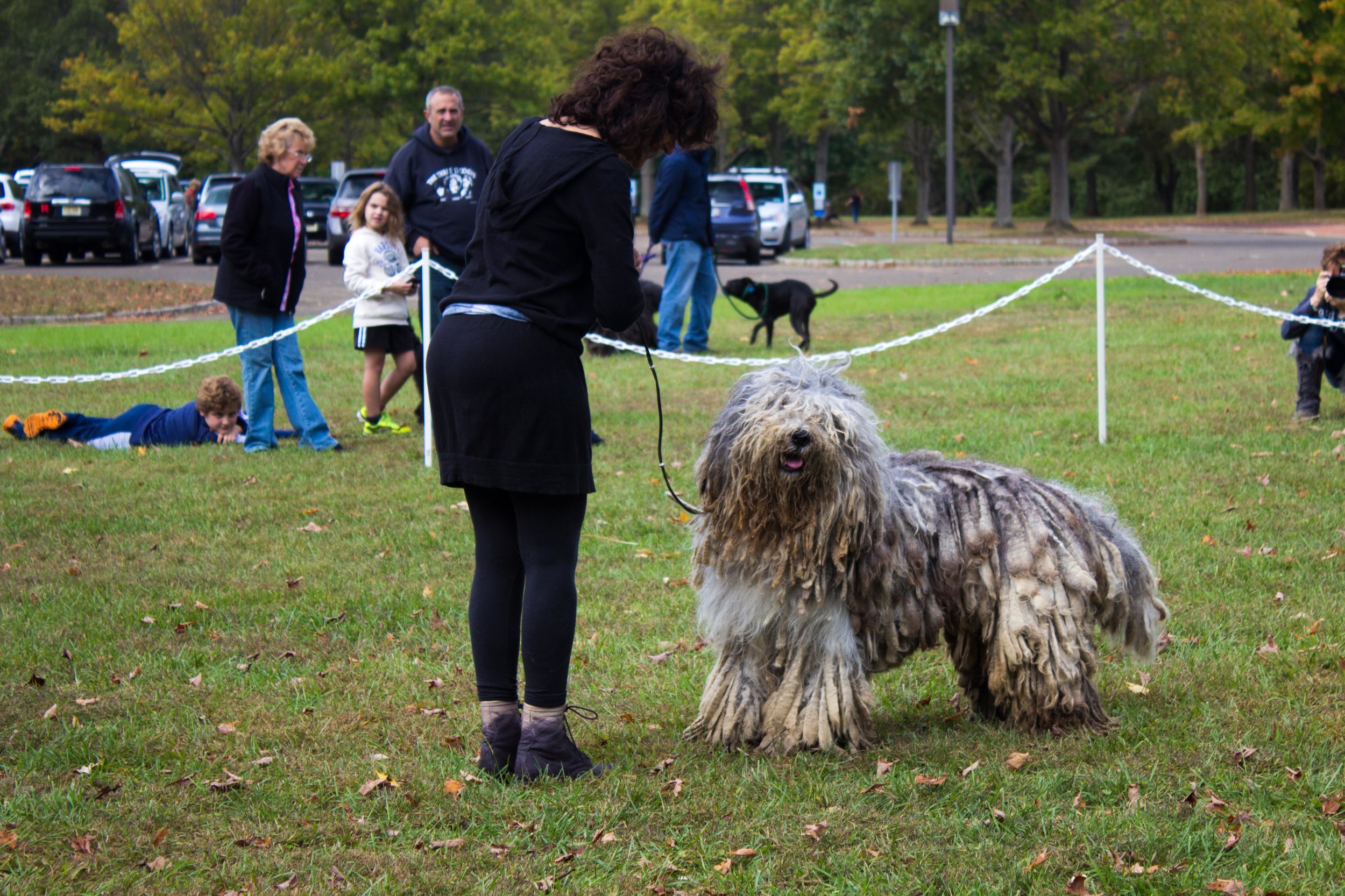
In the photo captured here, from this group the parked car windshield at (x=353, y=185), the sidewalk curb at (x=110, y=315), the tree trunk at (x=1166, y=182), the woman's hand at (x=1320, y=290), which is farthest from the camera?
the tree trunk at (x=1166, y=182)

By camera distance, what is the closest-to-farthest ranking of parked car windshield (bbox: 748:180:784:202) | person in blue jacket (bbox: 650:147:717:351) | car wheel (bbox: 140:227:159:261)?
person in blue jacket (bbox: 650:147:717:351) < car wheel (bbox: 140:227:159:261) < parked car windshield (bbox: 748:180:784:202)

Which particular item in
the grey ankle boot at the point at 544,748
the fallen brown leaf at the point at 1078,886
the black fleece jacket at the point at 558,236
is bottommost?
the fallen brown leaf at the point at 1078,886

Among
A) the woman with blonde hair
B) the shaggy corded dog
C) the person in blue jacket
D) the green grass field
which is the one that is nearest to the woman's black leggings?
the green grass field

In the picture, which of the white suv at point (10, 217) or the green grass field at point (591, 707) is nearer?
the green grass field at point (591, 707)

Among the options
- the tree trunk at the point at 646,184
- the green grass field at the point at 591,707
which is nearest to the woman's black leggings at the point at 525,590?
the green grass field at the point at 591,707

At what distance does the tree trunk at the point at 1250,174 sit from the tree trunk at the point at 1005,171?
12926 millimetres

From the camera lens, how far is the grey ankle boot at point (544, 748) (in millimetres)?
4055

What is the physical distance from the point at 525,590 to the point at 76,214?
84.9ft

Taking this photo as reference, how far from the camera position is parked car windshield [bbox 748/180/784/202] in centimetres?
3262

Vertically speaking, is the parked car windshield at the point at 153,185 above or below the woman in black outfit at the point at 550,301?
above

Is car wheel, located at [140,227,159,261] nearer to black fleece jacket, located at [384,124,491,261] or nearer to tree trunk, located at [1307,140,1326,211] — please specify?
black fleece jacket, located at [384,124,491,261]

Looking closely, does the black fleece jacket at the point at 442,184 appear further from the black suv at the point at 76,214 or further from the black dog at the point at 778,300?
the black suv at the point at 76,214

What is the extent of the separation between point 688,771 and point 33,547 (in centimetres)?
449

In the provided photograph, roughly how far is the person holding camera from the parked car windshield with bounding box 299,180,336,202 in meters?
27.0
